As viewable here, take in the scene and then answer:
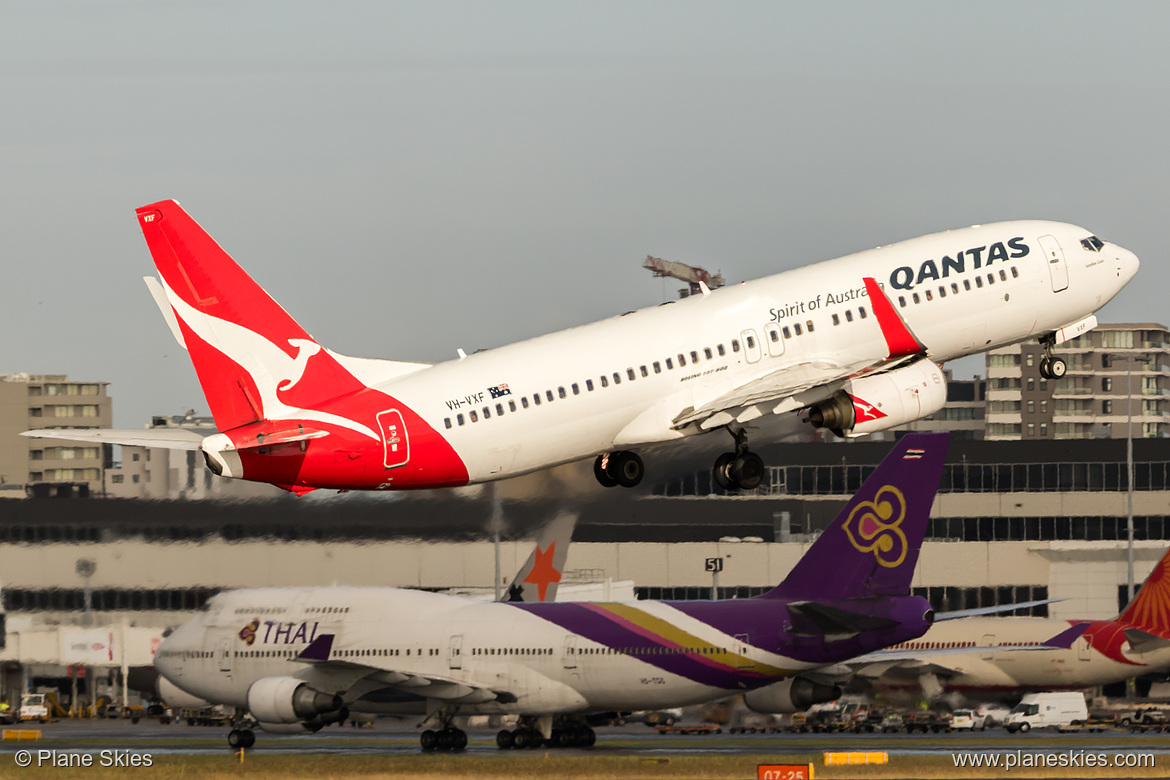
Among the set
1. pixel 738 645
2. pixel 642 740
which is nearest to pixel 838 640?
pixel 738 645

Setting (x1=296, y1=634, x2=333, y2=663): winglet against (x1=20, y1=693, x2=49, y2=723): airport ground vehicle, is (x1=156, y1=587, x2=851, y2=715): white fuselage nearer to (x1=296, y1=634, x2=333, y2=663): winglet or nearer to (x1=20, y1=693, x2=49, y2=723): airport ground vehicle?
(x1=296, y1=634, x2=333, y2=663): winglet

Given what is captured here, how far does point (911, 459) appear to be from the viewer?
7694 centimetres

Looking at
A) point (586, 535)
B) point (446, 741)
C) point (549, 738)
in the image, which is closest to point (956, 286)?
point (549, 738)

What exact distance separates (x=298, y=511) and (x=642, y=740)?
21.0m

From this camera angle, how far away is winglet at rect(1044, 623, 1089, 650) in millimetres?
91562

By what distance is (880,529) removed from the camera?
7588cm

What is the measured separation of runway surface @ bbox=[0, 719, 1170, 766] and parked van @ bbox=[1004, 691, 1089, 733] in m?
0.84

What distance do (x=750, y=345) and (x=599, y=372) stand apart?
5.73 meters

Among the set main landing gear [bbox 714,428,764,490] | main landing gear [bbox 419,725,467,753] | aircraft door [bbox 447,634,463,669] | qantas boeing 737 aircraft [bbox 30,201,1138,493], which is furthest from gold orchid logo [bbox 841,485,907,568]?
main landing gear [bbox 714,428,764,490]

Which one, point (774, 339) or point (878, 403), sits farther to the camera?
point (878, 403)

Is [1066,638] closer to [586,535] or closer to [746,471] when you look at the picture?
[586,535]

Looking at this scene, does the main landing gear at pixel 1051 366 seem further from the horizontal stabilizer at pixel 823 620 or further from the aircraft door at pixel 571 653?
the aircraft door at pixel 571 653

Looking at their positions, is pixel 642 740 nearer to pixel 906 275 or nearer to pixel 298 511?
pixel 298 511

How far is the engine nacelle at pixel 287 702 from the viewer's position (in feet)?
251
